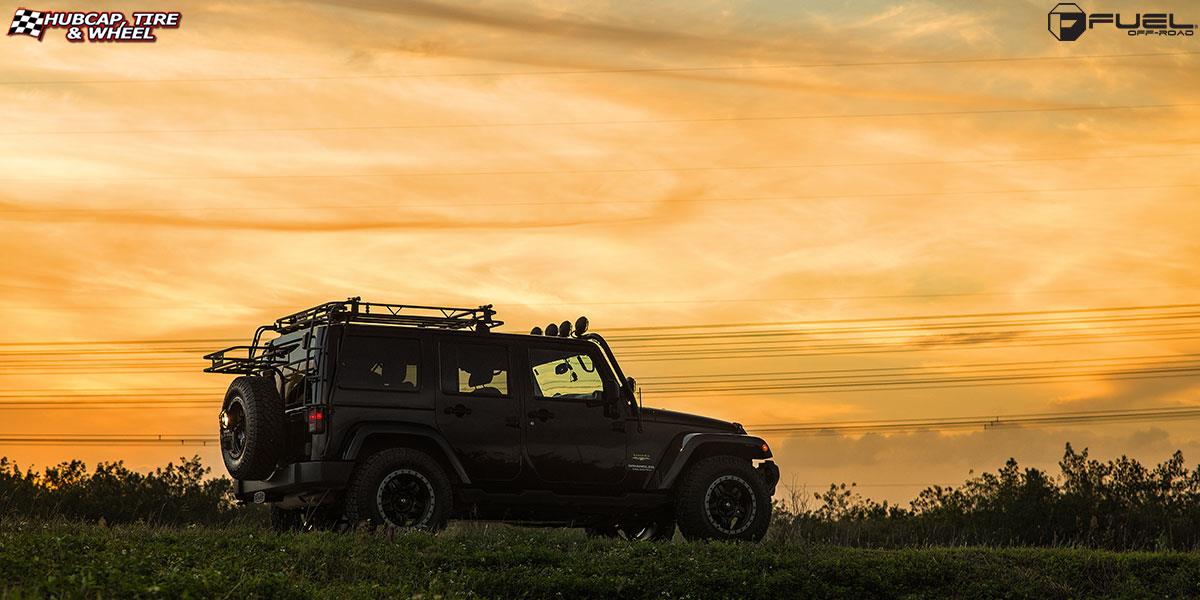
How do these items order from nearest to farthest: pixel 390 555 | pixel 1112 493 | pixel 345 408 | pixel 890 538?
pixel 390 555 < pixel 345 408 < pixel 890 538 < pixel 1112 493

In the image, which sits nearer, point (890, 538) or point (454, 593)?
point (454, 593)

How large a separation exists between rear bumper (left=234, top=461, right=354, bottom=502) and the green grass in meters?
0.59

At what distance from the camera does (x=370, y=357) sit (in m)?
16.3

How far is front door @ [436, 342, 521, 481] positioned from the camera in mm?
16578

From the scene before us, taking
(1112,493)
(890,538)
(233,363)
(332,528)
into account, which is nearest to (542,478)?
(332,528)

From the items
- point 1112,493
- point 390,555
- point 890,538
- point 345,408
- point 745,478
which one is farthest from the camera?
point 1112,493

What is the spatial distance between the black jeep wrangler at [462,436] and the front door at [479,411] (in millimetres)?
17

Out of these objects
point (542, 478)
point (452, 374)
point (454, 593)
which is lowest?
point (454, 593)

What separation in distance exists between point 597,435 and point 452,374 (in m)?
2.14

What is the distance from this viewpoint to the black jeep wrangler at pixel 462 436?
1605cm

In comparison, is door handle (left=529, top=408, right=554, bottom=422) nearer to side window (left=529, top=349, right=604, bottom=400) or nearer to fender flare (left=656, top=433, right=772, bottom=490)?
side window (left=529, top=349, right=604, bottom=400)

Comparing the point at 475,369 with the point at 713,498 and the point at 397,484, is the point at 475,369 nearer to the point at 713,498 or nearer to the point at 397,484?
the point at 397,484

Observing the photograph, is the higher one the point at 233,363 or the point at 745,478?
the point at 233,363

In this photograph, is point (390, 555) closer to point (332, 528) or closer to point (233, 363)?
point (332, 528)
